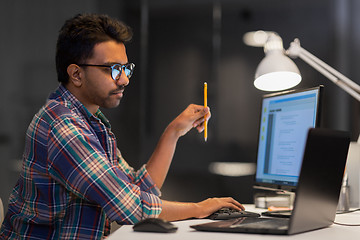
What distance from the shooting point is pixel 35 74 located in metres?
3.37

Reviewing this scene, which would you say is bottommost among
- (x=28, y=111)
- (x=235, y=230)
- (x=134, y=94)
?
(x=235, y=230)

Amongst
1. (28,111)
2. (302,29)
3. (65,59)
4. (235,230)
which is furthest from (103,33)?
(302,29)

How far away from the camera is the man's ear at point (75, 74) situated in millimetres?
1576

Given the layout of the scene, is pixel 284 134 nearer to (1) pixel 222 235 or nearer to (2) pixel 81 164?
(1) pixel 222 235

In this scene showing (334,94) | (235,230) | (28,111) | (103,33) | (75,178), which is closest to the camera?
(235,230)

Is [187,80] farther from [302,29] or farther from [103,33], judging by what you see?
[103,33]

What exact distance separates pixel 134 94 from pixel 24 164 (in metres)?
2.18

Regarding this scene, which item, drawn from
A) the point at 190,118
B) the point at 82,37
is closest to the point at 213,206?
the point at 190,118

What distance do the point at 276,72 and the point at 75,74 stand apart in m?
0.77

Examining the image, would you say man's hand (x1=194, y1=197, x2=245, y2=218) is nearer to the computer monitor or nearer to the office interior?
the computer monitor

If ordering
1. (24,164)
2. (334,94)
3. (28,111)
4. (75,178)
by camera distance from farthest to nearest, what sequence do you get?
(334,94), (28,111), (24,164), (75,178)

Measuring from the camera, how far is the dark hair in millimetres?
1569

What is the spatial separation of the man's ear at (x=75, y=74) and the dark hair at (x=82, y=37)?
3 centimetres

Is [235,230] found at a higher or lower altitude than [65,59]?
lower
